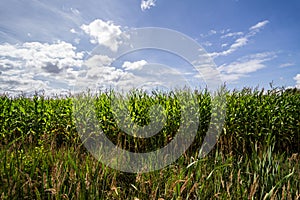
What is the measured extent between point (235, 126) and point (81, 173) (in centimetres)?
293

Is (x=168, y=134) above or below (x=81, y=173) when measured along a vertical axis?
above

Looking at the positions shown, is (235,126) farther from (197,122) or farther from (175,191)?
(175,191)

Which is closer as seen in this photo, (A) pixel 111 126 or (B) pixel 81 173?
(B) pixel 81 173

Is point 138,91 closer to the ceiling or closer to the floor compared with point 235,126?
closer to the ceiling

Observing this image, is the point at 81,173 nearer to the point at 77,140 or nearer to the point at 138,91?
the point at 77,140

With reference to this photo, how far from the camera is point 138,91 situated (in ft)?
17.7

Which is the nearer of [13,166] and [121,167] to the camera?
[13,166]

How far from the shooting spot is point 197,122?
4812 mm

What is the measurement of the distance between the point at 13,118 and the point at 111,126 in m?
2.36

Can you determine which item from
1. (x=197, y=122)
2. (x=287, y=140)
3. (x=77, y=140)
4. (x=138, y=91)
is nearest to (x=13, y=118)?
(x=77, y=140)

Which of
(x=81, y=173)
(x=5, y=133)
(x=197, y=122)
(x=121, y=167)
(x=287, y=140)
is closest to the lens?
(x=81, y=173)

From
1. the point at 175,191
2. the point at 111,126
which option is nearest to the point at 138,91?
the point at 111,126

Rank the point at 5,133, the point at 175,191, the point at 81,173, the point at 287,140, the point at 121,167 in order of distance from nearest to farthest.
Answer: the point at 175,191 < the point at 81,173 < the point at 121,167 < the point at 287,140 < the point at 5,133

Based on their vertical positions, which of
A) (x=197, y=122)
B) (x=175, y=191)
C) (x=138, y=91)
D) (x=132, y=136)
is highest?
(x=138, y=91)
